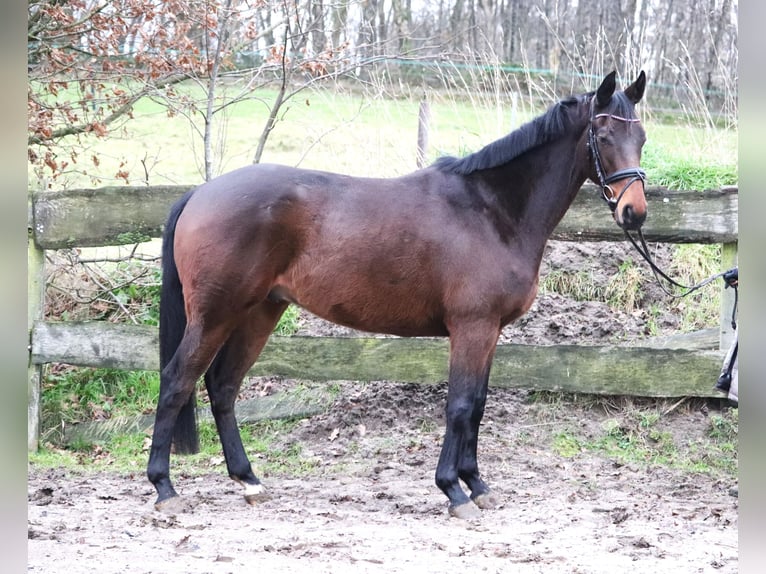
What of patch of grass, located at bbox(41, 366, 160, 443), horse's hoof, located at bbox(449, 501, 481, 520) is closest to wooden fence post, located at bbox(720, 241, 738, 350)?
horse's hoof, located at bbox(449, 501, 481, 520)

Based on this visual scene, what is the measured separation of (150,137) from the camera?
14148 mm

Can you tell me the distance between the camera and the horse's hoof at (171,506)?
13.9ft

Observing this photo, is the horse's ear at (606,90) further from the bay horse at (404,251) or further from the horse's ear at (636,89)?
the horse's ear at (636,89)

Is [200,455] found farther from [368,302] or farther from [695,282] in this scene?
[695,282]

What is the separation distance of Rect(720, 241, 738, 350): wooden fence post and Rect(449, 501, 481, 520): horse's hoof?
2.10 metres

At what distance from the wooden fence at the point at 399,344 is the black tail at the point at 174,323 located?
949 mm

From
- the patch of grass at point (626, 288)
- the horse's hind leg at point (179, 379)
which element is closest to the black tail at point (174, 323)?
the horse's hind leg at point (179, 379)

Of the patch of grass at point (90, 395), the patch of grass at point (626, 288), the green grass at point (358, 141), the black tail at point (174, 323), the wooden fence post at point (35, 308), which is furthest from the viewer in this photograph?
the green grass at point (358, 141)

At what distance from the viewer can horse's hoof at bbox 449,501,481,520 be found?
4.20 meters

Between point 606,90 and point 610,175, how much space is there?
1.38ft

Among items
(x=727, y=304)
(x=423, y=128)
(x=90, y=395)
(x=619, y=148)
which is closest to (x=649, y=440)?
(x=727, y=304)

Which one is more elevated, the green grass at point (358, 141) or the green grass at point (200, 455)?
the green grass at point (358, 141)

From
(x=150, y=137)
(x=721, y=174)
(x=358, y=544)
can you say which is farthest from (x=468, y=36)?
(x=358, y=544)

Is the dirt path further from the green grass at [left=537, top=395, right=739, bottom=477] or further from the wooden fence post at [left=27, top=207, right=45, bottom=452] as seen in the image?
the wooden fence post at [left=27, top=207, right=45, bottom=452]
